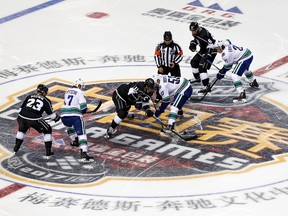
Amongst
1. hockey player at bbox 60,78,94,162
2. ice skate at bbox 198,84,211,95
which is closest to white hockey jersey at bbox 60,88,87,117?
hockey player at bbox 60,78,94,162

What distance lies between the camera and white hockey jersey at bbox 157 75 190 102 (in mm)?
14125

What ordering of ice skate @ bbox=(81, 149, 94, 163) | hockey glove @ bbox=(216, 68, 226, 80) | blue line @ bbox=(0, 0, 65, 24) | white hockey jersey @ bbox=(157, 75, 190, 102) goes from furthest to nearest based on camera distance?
blue line @ bbox=(0, 0, 65, 24)
hockey glove @ bbox=(216, 68, 226, 80)
white hockey jersey @ bbox=(157, 75, 190, 102)
ice skate @ bbox=(81, 149, 94, 163)

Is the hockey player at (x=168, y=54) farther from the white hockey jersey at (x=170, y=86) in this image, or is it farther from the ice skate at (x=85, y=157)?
the ice skate at (x=85, y=157)

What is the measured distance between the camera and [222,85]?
16.2 m

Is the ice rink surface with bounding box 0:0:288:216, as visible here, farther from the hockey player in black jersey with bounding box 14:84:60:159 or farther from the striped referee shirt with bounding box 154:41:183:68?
the striped referee shirt with bounding box 154:41:183:68

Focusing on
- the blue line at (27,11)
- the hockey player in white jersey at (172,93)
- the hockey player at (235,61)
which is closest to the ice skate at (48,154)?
the hockey player in white jersey at (172,93)

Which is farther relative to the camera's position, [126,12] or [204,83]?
[126,12]

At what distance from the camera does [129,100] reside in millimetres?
14078

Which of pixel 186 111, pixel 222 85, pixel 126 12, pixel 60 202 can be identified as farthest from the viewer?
pixel 126 12

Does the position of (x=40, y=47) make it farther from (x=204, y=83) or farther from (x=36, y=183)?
(x=36, y=183)

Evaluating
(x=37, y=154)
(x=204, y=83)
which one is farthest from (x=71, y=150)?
(x=204, y=83)

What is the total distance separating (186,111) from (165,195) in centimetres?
308

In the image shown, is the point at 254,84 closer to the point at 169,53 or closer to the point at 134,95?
the point at 169,53

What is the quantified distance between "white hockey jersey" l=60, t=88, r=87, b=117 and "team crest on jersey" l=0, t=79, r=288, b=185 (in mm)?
634
